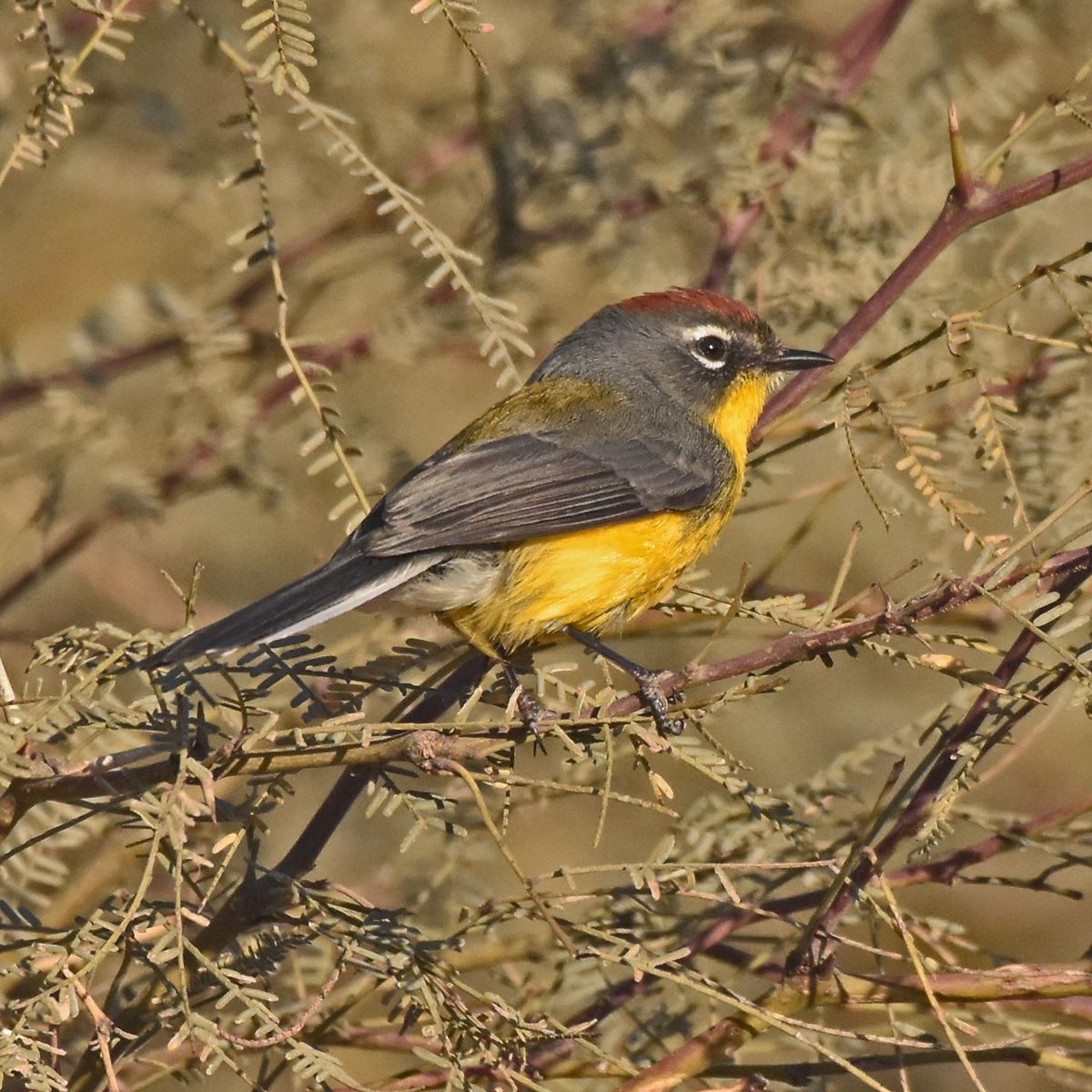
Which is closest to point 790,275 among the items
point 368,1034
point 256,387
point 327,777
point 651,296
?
point 651,296

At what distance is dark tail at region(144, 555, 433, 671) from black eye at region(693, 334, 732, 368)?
1212 millimetres

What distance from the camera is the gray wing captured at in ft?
11.1

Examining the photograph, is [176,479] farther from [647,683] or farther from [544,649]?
[647,683]

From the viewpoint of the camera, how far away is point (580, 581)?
11.7 ft

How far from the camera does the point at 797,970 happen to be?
238 centimetres

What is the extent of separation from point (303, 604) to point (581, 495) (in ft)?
3.12

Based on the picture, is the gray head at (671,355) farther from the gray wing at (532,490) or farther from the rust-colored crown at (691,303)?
the gray wing at (532,490)

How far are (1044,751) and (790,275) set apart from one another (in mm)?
2109

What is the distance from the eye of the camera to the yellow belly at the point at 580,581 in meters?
3.50

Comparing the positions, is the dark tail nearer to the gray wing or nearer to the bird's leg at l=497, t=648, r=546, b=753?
the gray wing

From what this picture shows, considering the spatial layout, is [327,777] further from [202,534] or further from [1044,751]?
[1044,751]

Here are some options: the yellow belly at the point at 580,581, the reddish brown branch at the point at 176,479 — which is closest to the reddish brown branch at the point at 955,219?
the yellow belly at the point at 580,581

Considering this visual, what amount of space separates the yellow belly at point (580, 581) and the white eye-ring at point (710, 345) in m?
0.70

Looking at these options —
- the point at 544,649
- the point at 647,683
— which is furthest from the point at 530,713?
the point at 544,649
